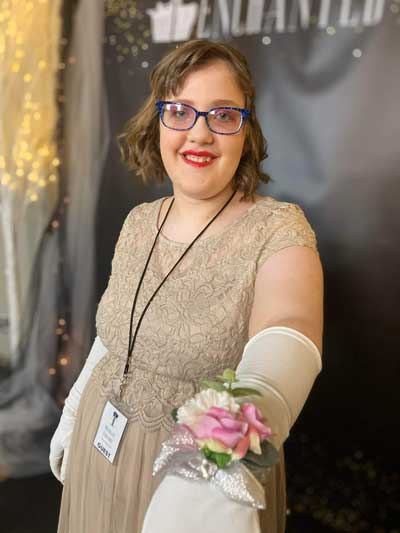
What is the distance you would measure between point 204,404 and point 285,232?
496mm

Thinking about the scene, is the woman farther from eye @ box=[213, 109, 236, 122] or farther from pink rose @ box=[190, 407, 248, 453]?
pink rose @ box=[190, 407, 248, 453]

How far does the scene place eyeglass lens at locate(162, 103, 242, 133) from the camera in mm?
1157

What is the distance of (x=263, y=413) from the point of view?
2.26 feet

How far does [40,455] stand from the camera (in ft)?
7.77

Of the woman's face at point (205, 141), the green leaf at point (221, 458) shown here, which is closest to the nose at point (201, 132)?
the woman's face at point (205, 141)

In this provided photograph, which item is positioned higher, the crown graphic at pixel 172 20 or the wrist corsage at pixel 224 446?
the crown graphic at pixel 172 20

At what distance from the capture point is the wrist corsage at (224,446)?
0.63 m

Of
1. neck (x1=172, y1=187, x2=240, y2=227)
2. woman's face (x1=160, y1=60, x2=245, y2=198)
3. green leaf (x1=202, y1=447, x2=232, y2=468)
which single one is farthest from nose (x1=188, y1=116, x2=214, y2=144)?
green leaf (x1=202, y1=447, x2=232, y2=468)

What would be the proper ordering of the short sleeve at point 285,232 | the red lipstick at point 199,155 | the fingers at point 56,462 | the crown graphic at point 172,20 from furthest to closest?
the crown graphic at point 172,20 → the fingers at point 56,462 → the red lipstick at point 199,155 → the short sleeve at point 285,232

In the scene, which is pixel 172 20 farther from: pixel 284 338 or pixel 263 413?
pixel 263 413

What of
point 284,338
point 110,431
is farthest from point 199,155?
point 110,431

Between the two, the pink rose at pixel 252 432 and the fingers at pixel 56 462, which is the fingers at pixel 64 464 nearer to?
the fingers at pixel 56 462

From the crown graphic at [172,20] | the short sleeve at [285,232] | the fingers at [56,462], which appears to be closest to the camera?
the short sleeve at [285,232]

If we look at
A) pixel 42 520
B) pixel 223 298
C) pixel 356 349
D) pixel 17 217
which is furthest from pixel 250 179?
pixel 42 520
